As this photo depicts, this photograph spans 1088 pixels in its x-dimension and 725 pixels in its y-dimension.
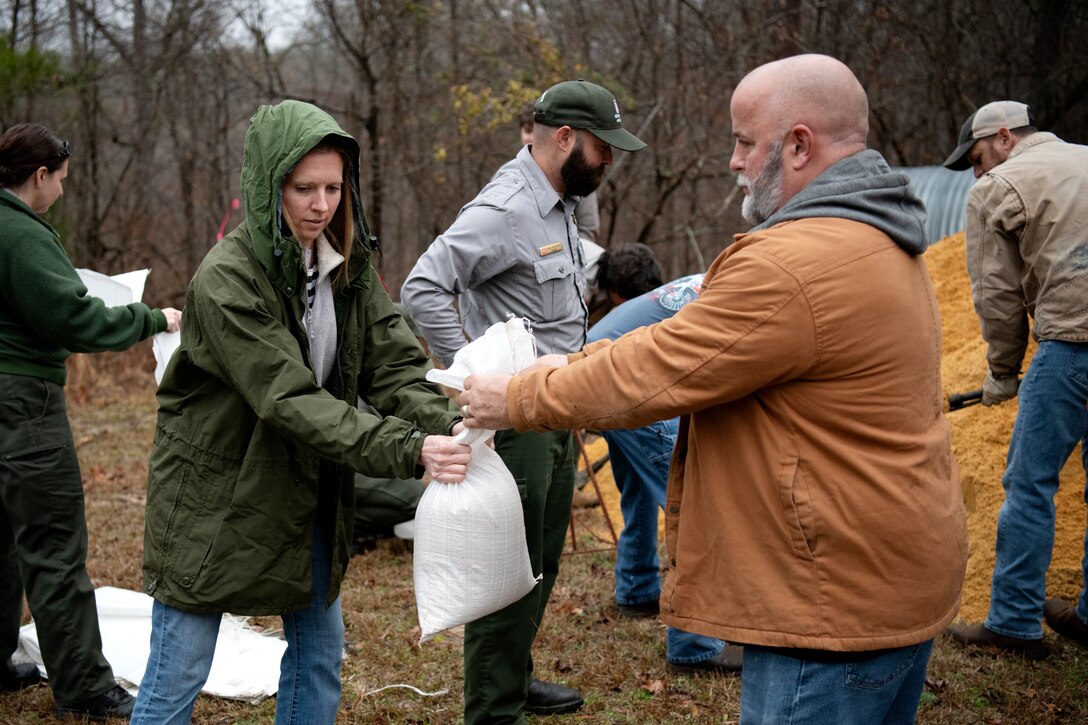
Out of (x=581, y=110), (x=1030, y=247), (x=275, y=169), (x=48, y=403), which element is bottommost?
(x=48, y=403)

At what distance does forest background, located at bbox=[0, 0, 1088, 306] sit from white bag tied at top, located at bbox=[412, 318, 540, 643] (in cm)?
816

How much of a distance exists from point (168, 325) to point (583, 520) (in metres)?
3.56

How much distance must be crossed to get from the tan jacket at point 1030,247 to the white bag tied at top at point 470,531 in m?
2.62

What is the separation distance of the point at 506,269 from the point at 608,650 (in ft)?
6.54

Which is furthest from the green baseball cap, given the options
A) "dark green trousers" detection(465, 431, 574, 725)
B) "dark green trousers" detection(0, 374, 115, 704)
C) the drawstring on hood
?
"dark green trousers" detection(0, 374, 115, 704)

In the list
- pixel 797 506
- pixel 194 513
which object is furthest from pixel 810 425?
pixel 194 513

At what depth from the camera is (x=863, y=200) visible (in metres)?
2.20

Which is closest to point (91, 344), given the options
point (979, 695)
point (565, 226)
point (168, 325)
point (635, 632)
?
point (168, 325)

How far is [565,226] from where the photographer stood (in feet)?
12.8

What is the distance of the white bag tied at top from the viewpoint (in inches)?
109

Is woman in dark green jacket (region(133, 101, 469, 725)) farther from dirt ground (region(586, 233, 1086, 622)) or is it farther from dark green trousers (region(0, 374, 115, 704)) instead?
dirt ground (region(586, 233, 1086, 622))

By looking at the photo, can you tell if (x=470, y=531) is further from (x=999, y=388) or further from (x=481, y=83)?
(x=481, y=83)

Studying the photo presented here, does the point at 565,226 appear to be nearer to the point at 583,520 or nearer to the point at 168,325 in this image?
the point at 168,325

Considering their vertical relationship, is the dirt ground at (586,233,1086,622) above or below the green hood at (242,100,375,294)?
below
